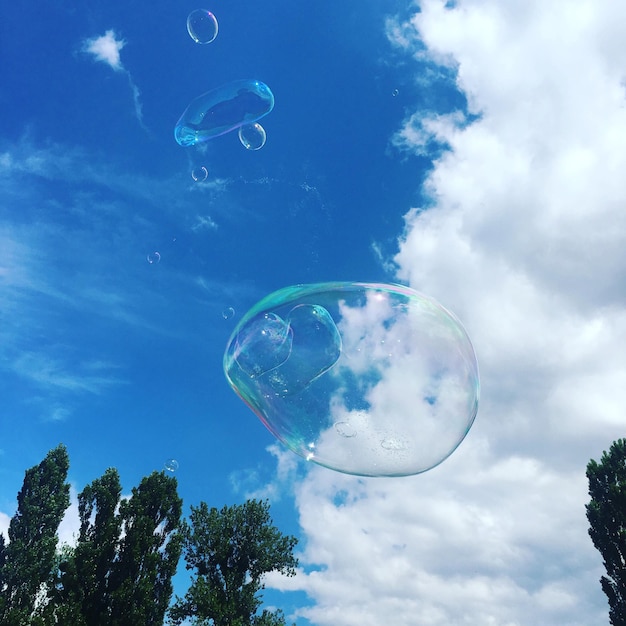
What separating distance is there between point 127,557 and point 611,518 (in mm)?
20266

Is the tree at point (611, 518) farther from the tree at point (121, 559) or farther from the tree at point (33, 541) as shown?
the tree at point (33, 541)

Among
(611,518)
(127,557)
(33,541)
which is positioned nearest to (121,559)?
(127,557)

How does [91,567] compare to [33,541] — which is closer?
[91,567]

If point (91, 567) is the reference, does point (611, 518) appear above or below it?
above

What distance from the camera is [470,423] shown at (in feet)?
22.5

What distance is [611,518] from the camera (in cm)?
2039

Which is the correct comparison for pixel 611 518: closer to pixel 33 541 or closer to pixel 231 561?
pixel 231 561

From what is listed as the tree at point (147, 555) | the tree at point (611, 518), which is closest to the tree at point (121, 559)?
the tree at point (147, 555)

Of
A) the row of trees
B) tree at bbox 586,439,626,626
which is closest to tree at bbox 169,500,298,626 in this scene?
the row of trees

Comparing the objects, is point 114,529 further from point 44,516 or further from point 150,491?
point 44,516

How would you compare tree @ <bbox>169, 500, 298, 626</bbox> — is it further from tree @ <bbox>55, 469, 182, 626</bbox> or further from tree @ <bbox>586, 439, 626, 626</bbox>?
tree @ <bbox>586, 439, 626, 626</bbox>

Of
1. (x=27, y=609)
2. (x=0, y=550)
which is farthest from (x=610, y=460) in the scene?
(x=0, y=550)

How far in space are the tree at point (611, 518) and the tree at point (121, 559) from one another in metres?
18.0

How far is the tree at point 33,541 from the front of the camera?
18812mm
